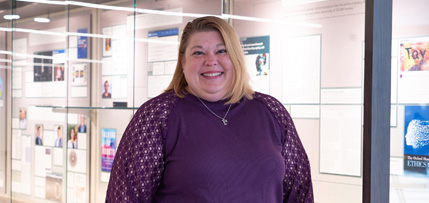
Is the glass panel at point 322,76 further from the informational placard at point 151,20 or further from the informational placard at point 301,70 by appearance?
the informational placard at point 151,20

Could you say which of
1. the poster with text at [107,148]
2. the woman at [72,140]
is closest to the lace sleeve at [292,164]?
the poster with text at [107,148]

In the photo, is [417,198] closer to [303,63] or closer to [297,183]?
[297,183]

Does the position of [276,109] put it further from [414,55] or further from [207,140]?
[414,55]

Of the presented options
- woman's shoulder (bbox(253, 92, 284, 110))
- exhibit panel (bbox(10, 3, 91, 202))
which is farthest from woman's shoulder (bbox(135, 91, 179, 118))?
exhibit panel (bbox(10, 3, 91, 202))

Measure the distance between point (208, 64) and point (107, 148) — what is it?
6.76 feet

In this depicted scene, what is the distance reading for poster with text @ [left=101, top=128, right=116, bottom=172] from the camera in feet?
11.6

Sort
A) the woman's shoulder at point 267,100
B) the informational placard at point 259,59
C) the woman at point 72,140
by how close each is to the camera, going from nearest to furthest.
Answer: the woman's shoulder at point 267,100 → the informational placard at point 259,59 → the woman at point 72,140

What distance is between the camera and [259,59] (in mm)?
2557

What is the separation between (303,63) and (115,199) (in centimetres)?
115

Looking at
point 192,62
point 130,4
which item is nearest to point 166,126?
point 192,62

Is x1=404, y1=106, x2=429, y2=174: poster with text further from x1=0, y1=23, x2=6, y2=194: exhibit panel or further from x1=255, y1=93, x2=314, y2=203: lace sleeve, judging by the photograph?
x1=0, y1=23, x2=6, y2=194: exhibit panel

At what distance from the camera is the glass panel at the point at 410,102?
1924 mm

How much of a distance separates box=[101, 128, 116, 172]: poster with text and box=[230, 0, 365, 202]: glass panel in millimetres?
1497

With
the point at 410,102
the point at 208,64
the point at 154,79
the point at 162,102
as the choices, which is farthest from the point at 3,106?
the point at 410,102
